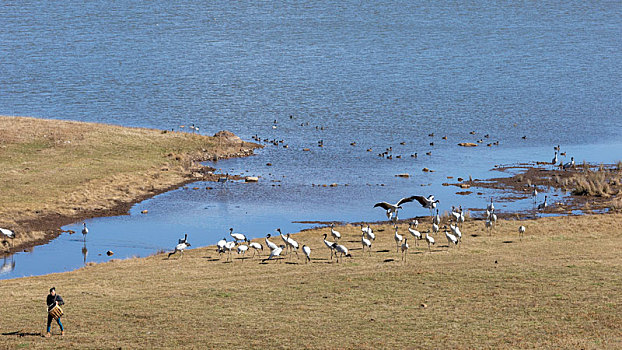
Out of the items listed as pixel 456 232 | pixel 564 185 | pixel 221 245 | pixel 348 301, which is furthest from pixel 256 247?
pixel 564 185

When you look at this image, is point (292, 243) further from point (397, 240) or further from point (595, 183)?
point (595, 183)

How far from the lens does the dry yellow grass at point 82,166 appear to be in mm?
59906

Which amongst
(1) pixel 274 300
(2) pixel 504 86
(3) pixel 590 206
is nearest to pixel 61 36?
(2) pixel 504 86

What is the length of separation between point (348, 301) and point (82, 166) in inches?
1668

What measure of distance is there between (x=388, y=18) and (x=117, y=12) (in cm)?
6171

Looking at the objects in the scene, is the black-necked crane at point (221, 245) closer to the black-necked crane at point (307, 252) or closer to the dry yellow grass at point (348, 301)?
the dry yellow grass at point (348, 301)

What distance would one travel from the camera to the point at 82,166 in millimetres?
70938

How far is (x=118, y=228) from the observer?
59031 mm

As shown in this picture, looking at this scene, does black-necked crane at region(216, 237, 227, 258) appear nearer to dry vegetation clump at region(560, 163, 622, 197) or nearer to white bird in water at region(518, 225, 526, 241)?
white bird in water at region(518, 225, 526, 241)

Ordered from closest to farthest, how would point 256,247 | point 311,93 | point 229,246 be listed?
point 229,246, point 256,247, point 311,93

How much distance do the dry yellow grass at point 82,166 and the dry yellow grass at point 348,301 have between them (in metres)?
16.5

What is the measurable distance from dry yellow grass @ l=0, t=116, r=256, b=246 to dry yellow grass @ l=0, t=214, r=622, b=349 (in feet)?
54.1

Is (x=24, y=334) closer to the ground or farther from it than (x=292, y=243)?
closer to the ground

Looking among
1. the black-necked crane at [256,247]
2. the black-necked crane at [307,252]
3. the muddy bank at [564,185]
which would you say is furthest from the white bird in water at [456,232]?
the muddy bank at [564,185]
